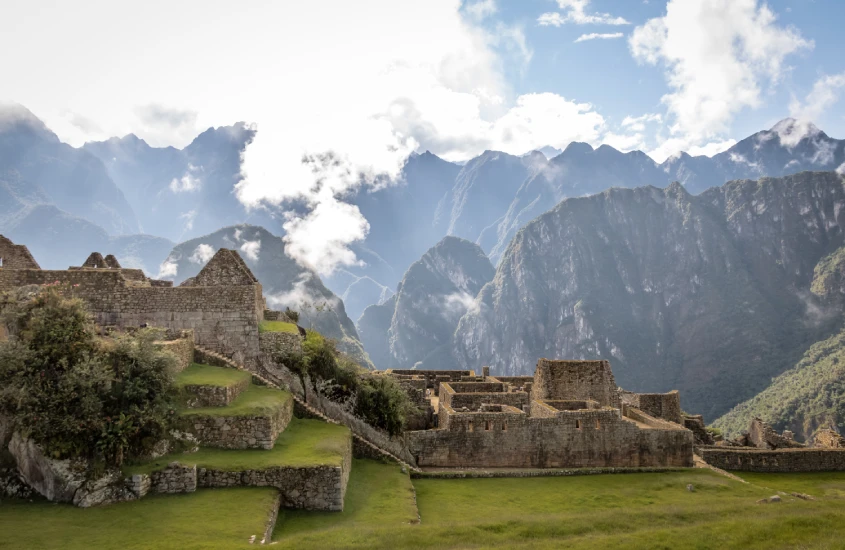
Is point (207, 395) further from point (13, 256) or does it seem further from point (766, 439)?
point (766, 439)

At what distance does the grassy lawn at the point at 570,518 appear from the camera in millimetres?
11961

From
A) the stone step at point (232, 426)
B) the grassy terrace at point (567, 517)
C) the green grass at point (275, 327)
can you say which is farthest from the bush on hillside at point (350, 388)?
the stone step at point (232, 426)

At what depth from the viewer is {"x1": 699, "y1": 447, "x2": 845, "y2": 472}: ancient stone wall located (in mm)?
26109

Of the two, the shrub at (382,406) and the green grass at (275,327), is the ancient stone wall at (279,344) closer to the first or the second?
the green grass at (275,327)

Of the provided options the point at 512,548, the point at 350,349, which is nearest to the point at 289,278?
the point at 350,349

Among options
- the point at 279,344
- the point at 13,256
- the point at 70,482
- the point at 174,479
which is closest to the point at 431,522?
the point at 174,479

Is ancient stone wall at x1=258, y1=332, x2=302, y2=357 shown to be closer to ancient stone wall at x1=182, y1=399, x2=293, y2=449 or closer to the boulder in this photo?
ancient stone wall at x1=182, y1=399, x2=293, y2=449

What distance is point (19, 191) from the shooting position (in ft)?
628

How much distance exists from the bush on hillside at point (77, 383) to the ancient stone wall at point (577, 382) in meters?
18.6

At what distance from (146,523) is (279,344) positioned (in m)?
10.5

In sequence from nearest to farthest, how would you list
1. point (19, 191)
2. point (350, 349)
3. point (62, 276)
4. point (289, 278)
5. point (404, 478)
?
point (404, 478), point (62, 276), point (350, 349), point (289, 278), point (19, 191)

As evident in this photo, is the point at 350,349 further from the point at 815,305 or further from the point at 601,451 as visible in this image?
the point at 815,305

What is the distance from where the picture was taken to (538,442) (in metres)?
21.8

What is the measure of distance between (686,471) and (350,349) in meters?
111
